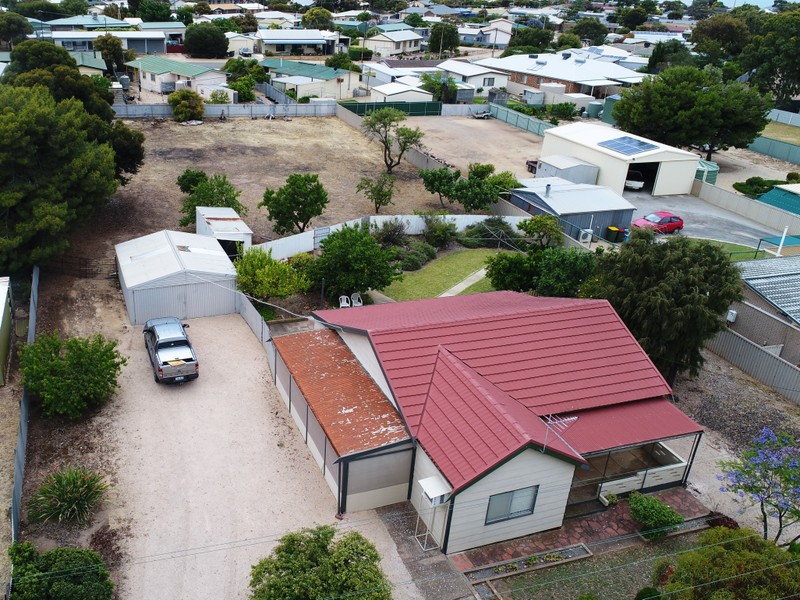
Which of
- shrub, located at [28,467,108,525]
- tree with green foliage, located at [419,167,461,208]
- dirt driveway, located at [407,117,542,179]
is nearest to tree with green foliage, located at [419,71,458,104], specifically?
dirt driveway, located at [407,117,542,179]

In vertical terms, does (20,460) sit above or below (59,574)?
below

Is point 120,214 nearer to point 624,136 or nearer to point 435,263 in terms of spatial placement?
point 435,263

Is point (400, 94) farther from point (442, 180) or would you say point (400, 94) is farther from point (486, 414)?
point (486, 414)

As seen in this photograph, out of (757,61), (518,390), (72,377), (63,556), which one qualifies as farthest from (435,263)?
(757,61)

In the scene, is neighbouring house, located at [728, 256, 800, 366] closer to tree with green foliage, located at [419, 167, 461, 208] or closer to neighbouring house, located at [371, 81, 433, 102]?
tree with green foliage, located at [419, 167, 461, 208]

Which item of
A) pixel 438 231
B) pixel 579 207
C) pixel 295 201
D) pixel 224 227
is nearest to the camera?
pixel 224 227

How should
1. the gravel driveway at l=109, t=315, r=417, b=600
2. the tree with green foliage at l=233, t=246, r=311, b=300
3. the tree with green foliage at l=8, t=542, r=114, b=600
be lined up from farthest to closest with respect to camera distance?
the tree with green foliage at l=233, t=246, r=311, b=300 < the gravel driveway at l=109, t=315, r=417, b=600 < the tree with green foliage at l=8, t=542, r=114, b=600

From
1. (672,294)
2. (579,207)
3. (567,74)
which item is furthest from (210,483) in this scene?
(567,74)

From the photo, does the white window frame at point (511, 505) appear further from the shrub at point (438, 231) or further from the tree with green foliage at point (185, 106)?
the tree with green foliage at point (185, 106)
